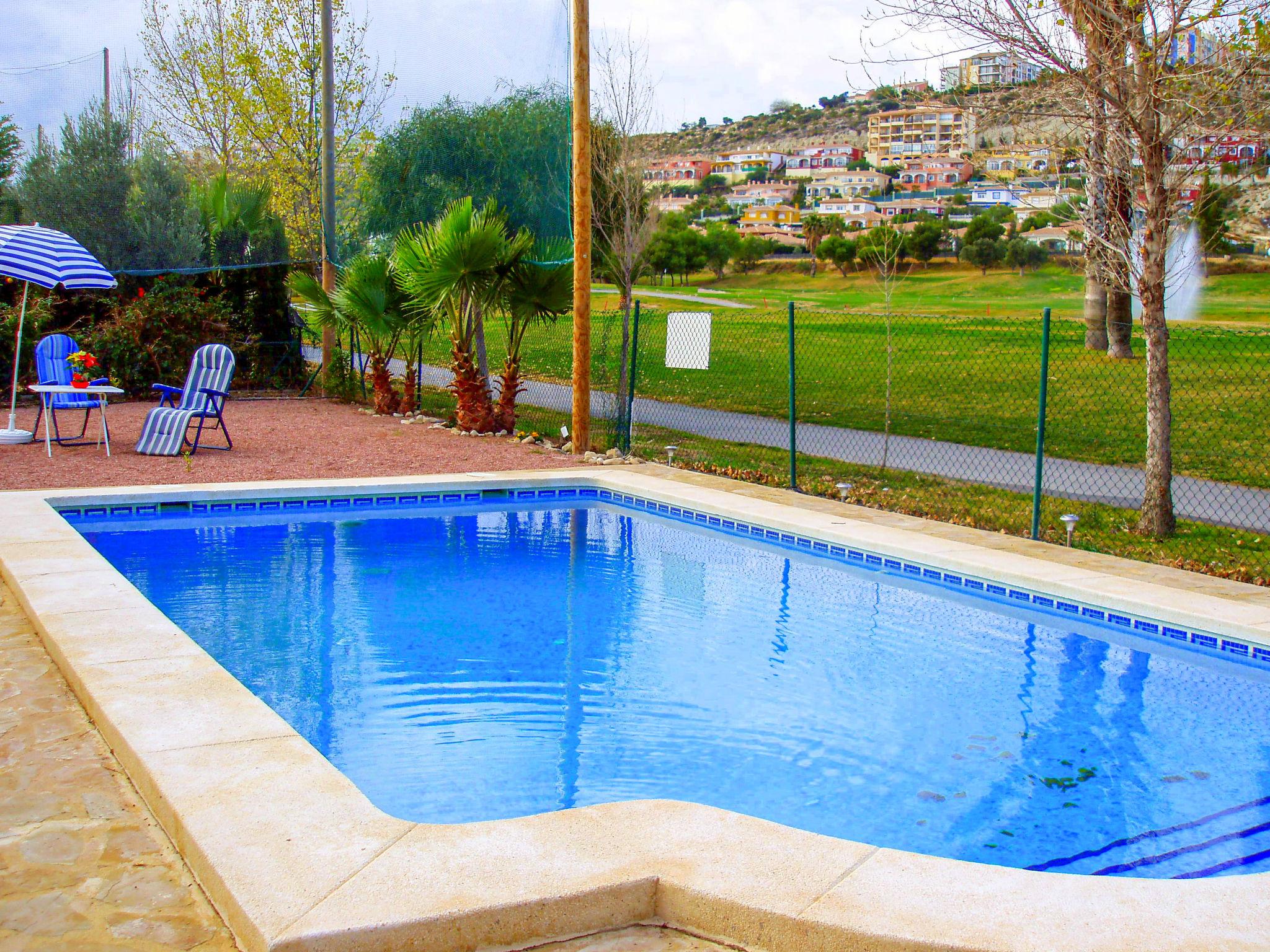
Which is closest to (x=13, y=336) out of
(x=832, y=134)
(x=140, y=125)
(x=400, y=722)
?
(x=140, y=125)

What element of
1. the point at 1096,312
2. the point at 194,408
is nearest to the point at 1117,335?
the point at 1096,312

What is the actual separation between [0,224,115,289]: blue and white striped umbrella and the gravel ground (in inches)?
65.2

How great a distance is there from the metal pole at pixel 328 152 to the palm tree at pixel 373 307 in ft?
2.04

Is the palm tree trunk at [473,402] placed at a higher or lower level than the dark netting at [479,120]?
lower

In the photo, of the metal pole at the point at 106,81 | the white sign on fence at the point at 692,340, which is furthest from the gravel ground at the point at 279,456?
the metal pole at the point at 106,81

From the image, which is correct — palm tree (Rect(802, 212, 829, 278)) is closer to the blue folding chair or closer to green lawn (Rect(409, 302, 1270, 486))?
green lawn (Rect(409, 302, 1270, 486))

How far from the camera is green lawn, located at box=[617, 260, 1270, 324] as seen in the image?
33062 millimetres

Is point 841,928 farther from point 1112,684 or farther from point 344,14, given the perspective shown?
point 344,14

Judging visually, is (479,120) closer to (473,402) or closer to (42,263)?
(473,402)

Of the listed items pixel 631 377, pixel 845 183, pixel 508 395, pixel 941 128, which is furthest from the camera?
pixel 845 183

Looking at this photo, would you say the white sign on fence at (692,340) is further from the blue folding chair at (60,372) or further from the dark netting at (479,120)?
the blue folding chair at (60,372)

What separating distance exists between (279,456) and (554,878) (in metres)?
8.58

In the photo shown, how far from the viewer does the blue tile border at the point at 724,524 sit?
19.1 ft

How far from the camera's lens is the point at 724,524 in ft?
27.9
